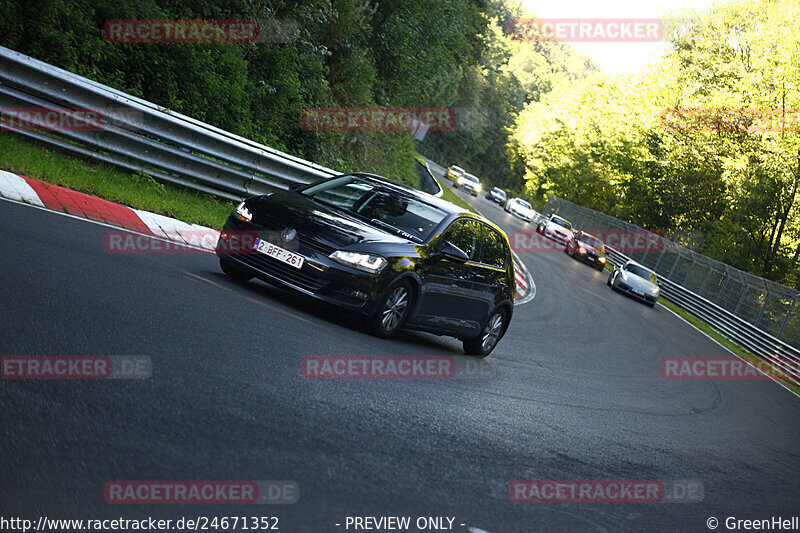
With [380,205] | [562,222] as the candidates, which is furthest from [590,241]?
[380,205]

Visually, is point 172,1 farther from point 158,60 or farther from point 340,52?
point 340,52

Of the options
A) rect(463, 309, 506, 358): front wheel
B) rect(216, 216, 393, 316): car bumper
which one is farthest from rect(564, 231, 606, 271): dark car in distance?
rect(216, 216, 393, 316): car bumper

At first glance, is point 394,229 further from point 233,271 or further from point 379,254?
point 233,271

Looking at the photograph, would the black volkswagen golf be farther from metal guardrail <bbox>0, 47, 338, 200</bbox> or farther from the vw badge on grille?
metal guardrail <bbox>0, 47, 338, 200</bbox>

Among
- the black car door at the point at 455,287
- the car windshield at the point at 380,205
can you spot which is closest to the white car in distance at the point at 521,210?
the black car door at the point at 455,287

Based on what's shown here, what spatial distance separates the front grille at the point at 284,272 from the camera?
28.3 ft

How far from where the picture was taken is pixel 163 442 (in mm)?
4395

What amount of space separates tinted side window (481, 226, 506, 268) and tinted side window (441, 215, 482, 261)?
0.17 m

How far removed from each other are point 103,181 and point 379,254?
15.9 ft

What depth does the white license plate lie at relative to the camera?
8.64 meters

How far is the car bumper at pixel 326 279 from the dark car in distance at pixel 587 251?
32688 millimetres

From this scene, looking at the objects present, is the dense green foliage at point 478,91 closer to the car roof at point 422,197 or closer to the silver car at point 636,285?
the car roof at point 422,197

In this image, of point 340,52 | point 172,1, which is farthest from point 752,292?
point 172,1

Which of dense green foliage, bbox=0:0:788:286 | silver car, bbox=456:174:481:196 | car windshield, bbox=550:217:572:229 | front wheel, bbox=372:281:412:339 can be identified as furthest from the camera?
silver car, bbox=456:174:481:196
